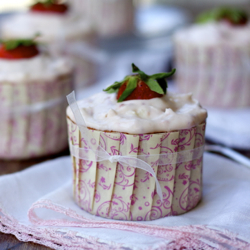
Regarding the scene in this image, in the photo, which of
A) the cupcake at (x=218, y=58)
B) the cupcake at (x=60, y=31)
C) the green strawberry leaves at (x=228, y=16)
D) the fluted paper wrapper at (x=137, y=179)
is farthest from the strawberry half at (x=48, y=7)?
the fluted paper wrapper at (x=137, y=179)

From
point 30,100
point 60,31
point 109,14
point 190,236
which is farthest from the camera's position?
point 109,14

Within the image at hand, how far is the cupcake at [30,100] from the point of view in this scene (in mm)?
1228

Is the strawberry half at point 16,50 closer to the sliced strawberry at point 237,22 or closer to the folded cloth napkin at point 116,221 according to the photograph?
Answer: the folded cloth napkin at point 116,221

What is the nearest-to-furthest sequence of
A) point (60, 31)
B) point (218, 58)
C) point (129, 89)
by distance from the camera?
point (129, 89) < point (218, 58) < point (60, 31)

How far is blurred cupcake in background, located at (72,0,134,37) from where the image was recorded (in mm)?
2500

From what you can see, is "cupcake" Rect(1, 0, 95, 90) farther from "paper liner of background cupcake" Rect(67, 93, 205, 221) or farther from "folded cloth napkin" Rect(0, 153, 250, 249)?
"paper liner of background cupcake" Rect(67, 93, 205, 221)

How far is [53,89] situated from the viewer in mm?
1273

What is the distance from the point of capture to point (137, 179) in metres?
0.86

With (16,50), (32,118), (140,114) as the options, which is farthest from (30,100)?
(140,114)

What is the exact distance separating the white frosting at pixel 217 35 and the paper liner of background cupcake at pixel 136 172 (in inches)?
31.7

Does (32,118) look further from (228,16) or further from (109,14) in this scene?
(109,14)

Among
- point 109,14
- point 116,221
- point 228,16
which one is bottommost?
point 116,221

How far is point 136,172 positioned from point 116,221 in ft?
0.36

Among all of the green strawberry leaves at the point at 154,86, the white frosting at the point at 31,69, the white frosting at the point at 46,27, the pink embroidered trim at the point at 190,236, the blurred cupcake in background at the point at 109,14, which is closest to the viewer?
the pink embroidered trim at the point at 190,236
